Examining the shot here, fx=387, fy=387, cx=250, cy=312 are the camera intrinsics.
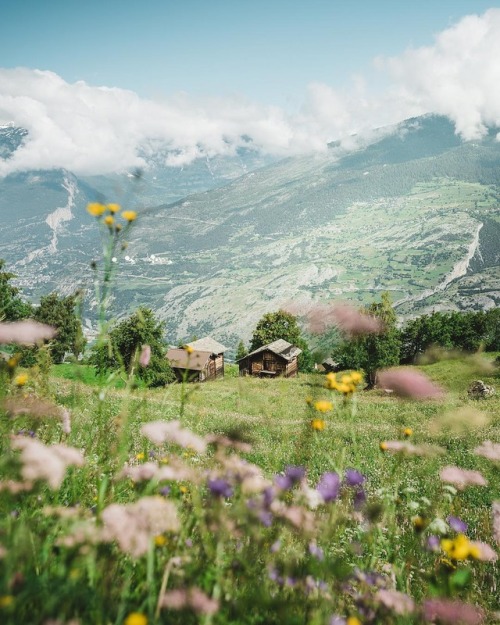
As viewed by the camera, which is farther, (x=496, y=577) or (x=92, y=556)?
(x=496, y=577)

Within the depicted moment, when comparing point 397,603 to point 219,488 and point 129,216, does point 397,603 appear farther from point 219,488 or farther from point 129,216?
point 129,216

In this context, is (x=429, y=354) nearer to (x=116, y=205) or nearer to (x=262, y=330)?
(x=116, y=205)

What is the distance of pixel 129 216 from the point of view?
2.26 meters

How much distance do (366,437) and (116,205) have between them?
37.8ft

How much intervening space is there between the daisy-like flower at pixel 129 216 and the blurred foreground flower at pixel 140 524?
156cm

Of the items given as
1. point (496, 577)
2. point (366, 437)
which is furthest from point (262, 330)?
point (496, 577)

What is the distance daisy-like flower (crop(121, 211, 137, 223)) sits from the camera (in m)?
2.24

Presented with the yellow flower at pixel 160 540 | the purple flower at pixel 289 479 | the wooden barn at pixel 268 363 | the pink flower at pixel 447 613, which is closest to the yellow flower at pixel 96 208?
the yellow flower at pixel 160 540

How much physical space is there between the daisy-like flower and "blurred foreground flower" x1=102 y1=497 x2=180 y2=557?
1562mm

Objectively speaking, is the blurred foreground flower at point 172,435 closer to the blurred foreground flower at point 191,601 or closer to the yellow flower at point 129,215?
the blurred foreground flower at point 191,601

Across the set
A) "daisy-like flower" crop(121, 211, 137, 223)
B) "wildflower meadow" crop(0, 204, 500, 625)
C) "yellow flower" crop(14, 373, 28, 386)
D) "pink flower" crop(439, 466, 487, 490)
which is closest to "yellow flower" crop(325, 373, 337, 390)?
"wildflower meadow" crop(0, 204, 500, 625)

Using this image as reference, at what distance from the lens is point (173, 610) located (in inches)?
78.0

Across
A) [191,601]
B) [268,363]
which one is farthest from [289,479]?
[268,363]

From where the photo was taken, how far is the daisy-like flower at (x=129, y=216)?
224cm
